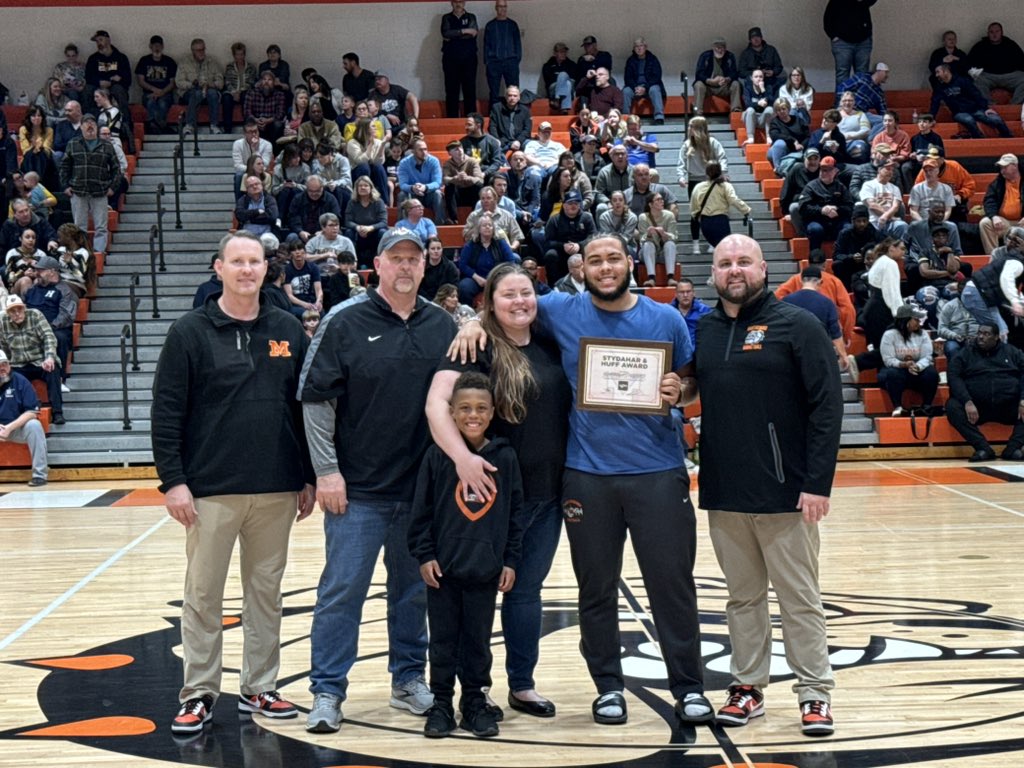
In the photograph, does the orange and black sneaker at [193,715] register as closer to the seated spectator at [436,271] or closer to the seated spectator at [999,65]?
the seated spectator at [436,271]

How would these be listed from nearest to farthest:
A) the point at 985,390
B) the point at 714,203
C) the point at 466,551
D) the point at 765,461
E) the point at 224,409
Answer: the point at 466,551, the point at 765,461, the point at 224,409, the point at 985,390, the point at 714,203

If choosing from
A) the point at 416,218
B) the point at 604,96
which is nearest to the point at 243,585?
the point at 416,218

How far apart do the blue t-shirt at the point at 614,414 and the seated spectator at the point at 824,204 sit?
38.4 feet

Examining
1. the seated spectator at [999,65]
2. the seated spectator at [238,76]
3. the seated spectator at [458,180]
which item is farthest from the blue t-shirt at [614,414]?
the seated spectator at [999,65]

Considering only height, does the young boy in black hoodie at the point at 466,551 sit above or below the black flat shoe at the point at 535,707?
above

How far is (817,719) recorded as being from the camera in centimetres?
459

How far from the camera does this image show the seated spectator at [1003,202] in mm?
15828

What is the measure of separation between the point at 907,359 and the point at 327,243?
20.4ft

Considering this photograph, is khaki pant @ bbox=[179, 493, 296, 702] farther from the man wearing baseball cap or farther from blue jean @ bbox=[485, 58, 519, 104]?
blue jean @ bbox=[485, 58, 519, 104]

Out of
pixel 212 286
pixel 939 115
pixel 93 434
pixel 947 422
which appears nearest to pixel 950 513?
pixel 947 422

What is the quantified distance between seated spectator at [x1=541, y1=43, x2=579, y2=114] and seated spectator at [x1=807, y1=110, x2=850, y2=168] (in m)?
3.88

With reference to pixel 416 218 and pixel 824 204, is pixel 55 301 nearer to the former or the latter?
pixel 416 218

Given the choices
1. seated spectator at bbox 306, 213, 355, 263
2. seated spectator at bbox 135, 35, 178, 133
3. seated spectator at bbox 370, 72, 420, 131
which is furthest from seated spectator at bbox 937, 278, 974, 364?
seated spectator at bbox 135, 35, 178, 133

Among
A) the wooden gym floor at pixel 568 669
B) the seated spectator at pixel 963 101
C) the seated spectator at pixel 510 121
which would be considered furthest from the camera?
the seated spectator at pixel 963 101
